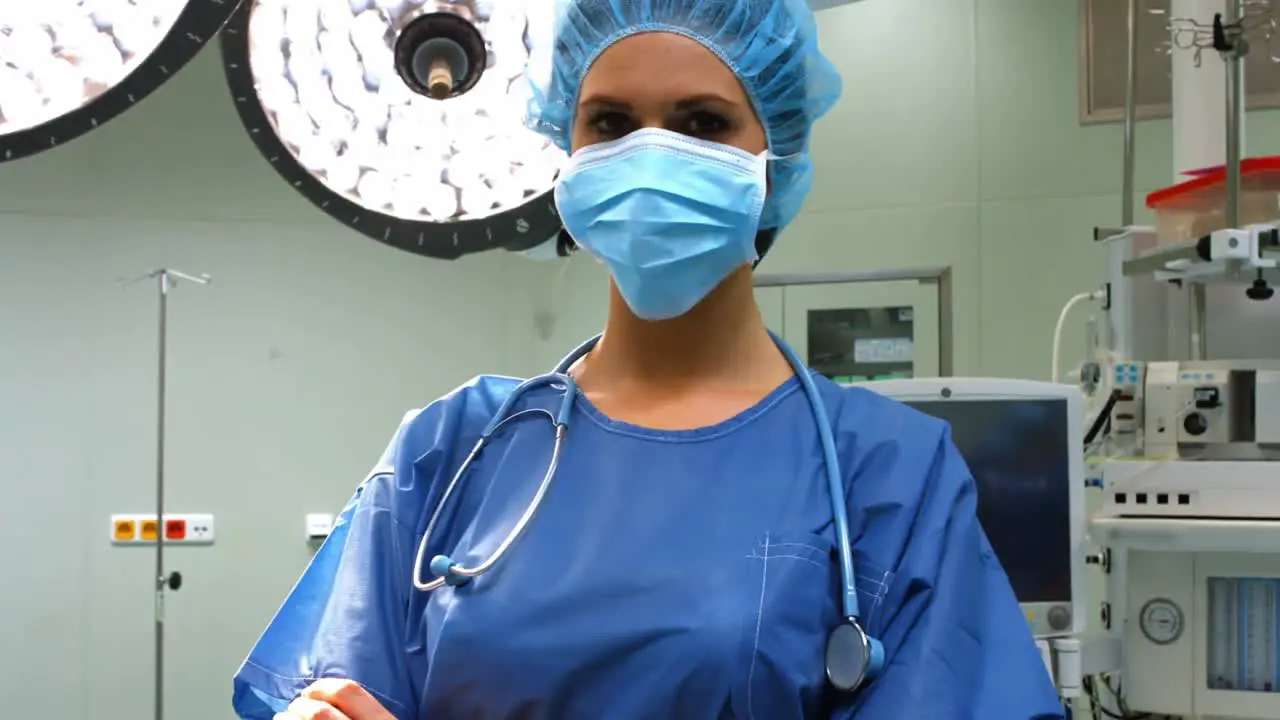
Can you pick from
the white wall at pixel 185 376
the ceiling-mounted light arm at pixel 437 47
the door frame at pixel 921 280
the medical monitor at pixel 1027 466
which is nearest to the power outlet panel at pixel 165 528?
the white wall at pixel 185 376

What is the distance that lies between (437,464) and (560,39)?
413 mm

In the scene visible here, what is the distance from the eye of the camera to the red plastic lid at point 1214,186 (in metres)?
1.85

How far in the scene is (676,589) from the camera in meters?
0.81

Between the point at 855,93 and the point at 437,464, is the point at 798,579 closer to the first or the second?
the point at 437,464

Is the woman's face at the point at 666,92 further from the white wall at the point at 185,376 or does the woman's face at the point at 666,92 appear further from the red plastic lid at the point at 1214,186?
the white wall at the point at 185,376

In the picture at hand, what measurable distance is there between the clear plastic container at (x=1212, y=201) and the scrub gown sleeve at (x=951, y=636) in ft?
4.03

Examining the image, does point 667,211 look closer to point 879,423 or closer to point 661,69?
point 661,69

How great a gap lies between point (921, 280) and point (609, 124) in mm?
2215

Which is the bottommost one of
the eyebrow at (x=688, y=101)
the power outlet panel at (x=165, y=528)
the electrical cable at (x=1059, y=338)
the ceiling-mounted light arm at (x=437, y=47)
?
the power outlet panel at (x=165, y=528)

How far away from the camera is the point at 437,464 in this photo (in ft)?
3.18

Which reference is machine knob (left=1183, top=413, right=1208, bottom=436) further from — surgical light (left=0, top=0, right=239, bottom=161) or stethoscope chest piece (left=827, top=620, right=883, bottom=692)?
surgical light (left=0, top=0, right=239, bottom=161)

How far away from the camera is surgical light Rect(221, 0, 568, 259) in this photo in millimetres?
1013

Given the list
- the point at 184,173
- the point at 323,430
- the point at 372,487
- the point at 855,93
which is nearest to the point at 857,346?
the point at 855,93

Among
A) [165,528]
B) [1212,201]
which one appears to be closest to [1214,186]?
[1212,201]
